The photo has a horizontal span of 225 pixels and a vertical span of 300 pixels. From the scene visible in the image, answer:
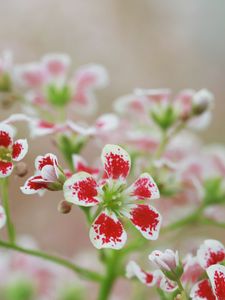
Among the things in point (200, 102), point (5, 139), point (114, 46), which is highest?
point (114, 46)

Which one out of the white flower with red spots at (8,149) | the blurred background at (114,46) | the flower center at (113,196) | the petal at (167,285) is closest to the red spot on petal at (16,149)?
the white flower with red spots at (8,149)

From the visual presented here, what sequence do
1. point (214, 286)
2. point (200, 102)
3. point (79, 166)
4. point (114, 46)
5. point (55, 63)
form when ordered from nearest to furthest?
1. point (214, 286)
2. point (79, 166)
3. point (200, 102)
4. point (55, 63)
5. point (114, 46)

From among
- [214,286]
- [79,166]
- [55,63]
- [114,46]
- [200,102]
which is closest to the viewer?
[214,286]

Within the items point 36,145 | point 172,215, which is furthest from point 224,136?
point 172,215

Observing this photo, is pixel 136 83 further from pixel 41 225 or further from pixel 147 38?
pixel 41 225

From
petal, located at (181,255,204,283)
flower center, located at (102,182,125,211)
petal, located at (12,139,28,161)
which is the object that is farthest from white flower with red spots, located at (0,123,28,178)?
petal, located at (181,255,204,283)

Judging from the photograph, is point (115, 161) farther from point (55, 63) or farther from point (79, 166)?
point (55, 63)

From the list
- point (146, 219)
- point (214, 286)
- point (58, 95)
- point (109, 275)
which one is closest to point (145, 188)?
point (146, 219)
